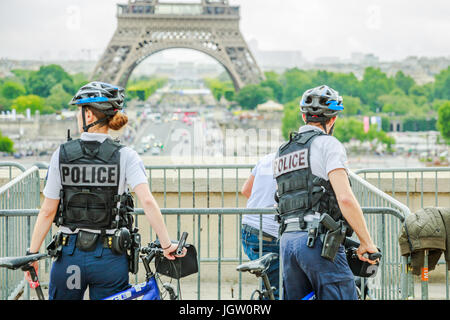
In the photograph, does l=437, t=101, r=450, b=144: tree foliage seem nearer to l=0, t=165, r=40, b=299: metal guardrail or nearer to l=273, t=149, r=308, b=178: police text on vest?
l=0, t=165, r=40, b=299: metal guardrail

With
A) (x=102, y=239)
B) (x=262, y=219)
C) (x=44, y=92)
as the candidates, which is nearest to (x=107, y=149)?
(x=102, y=239)

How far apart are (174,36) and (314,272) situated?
62.3 meters

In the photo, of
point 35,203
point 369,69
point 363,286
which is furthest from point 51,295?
point 369,69

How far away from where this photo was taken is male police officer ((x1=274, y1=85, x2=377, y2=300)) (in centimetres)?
353

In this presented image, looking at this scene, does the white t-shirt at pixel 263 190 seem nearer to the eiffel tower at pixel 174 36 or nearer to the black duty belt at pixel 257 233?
the black duty belt at pixel 257 233

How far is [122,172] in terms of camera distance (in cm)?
356

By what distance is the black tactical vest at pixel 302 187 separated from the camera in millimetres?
3631

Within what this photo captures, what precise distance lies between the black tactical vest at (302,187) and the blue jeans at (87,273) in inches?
35.4

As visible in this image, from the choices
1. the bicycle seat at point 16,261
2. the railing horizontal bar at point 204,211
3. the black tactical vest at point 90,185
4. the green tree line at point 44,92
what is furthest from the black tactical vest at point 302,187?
the green tree line at point 44,92

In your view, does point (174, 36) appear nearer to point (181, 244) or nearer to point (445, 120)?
point (445, 120)

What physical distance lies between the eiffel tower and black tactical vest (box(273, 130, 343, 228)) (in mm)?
56571

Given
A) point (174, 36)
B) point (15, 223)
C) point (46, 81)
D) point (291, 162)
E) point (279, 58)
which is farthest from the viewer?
point (279, 58)

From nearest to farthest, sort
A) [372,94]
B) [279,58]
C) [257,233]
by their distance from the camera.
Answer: [257,233] → [372,94] → [279,58]
